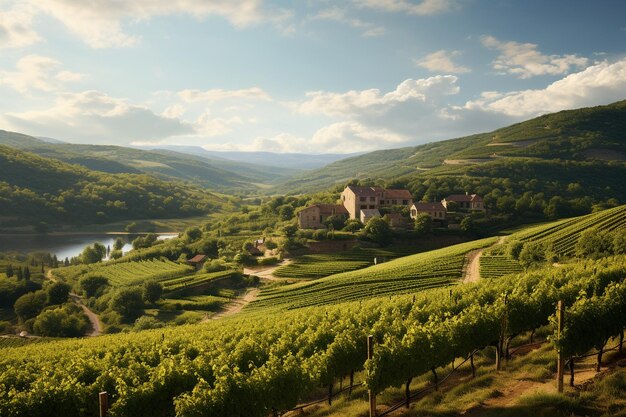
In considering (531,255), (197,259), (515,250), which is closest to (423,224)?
(515,250)

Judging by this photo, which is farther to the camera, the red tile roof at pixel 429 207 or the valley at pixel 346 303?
the red tile roof at pixel 429 207

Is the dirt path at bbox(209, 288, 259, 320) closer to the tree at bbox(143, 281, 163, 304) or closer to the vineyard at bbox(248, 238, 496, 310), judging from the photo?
the vineyard at bbox(248, 238, 496, 310)

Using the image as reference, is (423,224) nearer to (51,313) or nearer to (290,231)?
(290,231)

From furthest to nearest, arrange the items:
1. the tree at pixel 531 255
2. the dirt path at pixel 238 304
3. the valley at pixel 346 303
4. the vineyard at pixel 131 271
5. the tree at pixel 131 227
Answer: the tree at pixel 131 227, the vineyard at pixel 131 271, the dirt path at pixel 238 304, the tree at pixel 531 255, the valley at pixel 346 303

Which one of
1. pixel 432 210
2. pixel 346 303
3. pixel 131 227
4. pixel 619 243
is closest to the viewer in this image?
pixel 346 303

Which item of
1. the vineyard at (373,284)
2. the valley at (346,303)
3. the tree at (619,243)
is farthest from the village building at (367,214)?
the tree at (619,243)

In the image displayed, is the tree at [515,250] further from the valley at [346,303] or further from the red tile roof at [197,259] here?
the red tile roof at [197,259]

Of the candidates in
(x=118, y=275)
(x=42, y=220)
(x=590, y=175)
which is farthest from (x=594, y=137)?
(x=42, y=220)
